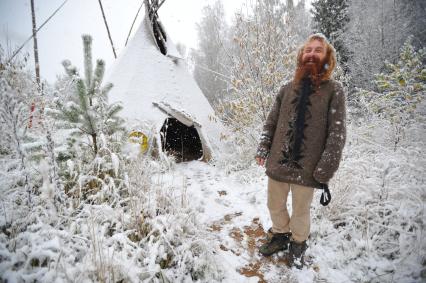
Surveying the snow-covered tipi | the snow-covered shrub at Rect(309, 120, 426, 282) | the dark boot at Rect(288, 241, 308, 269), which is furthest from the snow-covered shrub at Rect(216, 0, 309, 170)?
the dark boot at Rect(288, 241, 308, 269)

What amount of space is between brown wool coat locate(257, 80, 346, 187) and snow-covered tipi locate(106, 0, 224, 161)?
3.08 metres

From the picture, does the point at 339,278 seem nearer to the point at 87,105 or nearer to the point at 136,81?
the point at 87,105

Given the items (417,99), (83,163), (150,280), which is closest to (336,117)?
(150,280)

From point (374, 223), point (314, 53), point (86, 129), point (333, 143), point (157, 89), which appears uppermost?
point (157, 89)

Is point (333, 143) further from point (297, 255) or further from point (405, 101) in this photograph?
point (405, 101)

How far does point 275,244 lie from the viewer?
221 centimetres

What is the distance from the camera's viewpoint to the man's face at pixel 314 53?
1826 millimetres

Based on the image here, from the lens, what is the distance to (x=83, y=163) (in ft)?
9.31

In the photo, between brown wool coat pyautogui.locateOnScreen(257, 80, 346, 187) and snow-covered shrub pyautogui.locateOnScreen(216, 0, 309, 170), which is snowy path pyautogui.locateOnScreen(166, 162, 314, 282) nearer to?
brown wool coat pyautogui.locateOnScreen(257, 80, 346, 187)

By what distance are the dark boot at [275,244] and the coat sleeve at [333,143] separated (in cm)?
81

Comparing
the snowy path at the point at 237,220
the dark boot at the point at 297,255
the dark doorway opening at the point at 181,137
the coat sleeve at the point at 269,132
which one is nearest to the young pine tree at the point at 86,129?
the snowy path at the point at 237,220

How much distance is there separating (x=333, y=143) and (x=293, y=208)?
2.22ft

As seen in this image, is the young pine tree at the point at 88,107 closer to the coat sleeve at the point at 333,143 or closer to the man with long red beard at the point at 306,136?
the man with long red beard at the point at 306,136

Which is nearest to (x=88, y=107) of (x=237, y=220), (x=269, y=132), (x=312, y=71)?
(x=269, y=132)
